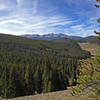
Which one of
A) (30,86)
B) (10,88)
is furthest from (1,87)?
(30,86)

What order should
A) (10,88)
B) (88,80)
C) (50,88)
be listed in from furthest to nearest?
(50,88)
(10,88)
(88,80)

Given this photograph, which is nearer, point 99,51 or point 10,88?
point 99,51

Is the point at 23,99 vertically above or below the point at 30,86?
above

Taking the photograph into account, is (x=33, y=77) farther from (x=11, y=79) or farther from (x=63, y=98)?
(x=63, y=98)

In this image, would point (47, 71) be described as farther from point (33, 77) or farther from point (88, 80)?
point (88, 80)

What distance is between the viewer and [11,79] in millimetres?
49000

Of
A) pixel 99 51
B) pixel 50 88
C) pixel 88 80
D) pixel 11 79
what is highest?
pixel 99 51

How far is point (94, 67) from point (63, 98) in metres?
19.0

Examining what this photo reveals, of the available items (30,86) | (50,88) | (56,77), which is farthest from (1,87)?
(56,77)

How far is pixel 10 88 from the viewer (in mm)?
48938

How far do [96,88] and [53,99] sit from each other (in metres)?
18.6

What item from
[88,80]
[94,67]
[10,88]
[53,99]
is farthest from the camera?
[10,88]

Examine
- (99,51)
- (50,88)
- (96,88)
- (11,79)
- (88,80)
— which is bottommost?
(50,88)

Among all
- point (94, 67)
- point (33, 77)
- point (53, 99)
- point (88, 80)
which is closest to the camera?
point (88, 80)
